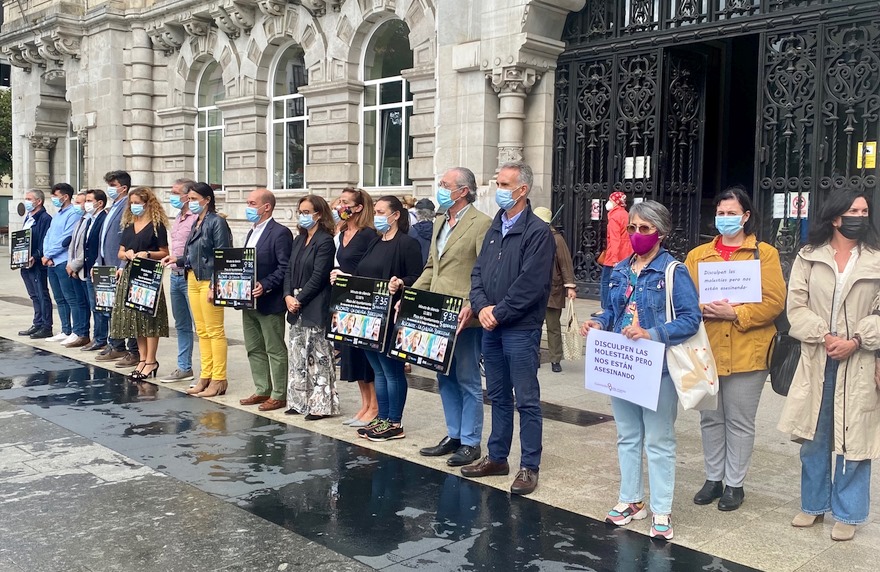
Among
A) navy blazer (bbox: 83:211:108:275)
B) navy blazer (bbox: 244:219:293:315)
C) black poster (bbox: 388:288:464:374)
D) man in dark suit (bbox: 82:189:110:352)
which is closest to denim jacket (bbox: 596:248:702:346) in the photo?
black poster (bbox: 388:288:464:374)

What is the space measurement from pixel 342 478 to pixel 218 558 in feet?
4.79

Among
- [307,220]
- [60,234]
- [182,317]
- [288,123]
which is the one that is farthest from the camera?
[288,123]

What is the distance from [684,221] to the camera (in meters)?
13.6

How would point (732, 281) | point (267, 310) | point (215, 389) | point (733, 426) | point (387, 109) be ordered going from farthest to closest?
point (387, 109) → point (215, 389) → point (267, 310) → point (733, 426) → point (732, 281)

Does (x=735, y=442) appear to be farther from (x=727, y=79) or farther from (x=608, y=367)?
(x=727, y=79)

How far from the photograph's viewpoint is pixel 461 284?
19.9 feet

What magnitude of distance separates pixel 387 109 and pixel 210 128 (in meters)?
7.03

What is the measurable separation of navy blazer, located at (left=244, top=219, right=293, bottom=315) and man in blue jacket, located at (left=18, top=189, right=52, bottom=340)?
549 centimetres

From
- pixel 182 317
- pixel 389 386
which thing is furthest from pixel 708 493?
pixel 182 317

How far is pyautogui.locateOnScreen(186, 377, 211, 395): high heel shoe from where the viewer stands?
8352 millimetres

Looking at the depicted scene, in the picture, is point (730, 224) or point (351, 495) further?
point (351, 495)

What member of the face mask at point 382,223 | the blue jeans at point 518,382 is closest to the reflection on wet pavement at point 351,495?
the blue jeans at point 518,382

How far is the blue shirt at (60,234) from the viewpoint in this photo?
11047 millimetres

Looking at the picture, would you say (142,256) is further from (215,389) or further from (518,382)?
(518,382)
